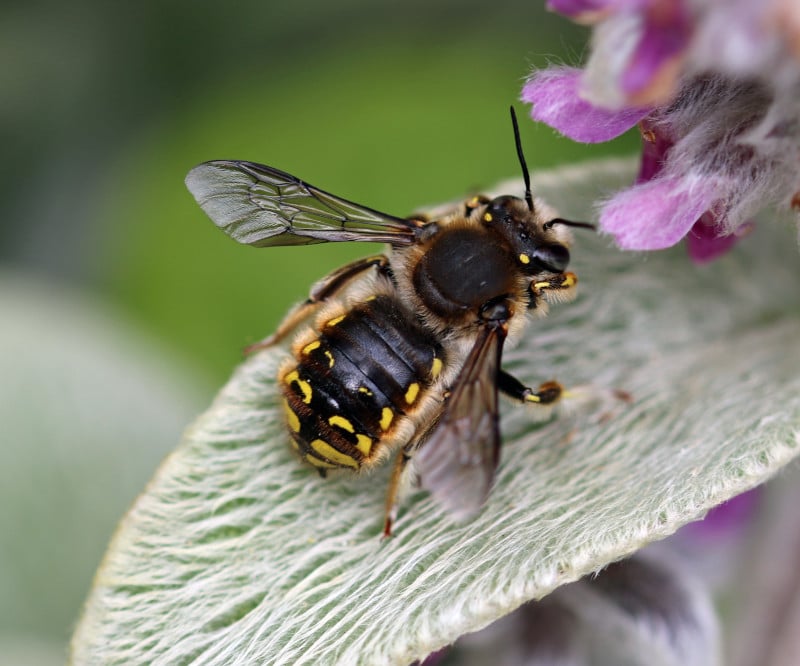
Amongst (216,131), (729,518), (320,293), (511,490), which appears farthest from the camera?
(216,131)

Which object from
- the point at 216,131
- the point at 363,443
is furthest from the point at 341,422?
the point at 216,131

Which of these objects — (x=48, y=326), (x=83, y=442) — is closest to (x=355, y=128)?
(x=48, y=326)

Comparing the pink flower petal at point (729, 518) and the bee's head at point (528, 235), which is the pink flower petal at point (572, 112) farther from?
the pink flower petal at point (729, 518)

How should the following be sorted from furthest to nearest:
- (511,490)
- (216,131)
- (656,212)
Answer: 1. (216,131)
2. (511,490)
3. (656,212)

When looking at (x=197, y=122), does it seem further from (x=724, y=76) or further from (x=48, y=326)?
(x=724, y=76)

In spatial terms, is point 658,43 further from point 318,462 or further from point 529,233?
point 318,462

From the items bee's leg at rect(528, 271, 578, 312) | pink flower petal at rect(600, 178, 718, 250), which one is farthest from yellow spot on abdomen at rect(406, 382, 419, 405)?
A: pink flower petal at rect(600, 178, 718, 250)
